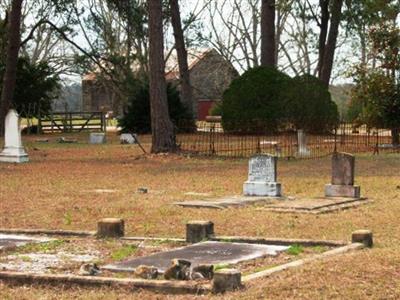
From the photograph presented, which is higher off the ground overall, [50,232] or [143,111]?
[143,111]

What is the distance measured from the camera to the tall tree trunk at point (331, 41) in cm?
3716

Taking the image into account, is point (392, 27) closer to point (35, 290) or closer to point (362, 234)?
point (362, 234)

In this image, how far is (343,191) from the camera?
1456cm

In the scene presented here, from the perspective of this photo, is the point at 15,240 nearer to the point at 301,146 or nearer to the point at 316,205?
the point at 316,205

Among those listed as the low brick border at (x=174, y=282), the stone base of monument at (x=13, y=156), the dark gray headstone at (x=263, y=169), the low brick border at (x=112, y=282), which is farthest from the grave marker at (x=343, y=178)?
the stone base of monument at (x=13, y=156)

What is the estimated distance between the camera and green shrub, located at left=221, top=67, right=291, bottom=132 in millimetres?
34000

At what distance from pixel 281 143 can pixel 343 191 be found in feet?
46.3

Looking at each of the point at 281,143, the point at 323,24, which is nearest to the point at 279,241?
the point at 281,143

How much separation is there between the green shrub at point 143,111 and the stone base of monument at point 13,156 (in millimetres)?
14394

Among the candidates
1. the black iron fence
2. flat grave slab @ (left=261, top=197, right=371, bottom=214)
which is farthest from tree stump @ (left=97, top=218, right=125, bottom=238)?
the black iron fence

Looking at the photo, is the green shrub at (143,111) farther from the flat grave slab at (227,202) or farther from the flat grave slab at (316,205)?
the flat grave slab at (316,205)

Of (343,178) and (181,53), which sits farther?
(181,53)

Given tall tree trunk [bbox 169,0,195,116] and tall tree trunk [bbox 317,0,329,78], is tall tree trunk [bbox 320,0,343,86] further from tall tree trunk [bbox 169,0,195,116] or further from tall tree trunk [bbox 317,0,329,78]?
tall tree trunk [bbox 169,0,195,116]

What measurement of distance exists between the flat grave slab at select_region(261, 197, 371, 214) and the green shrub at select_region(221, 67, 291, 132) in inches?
761
